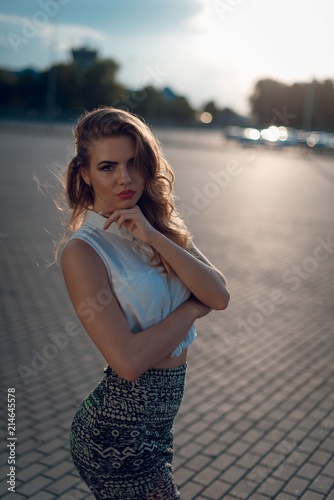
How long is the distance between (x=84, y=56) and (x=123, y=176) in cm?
6717

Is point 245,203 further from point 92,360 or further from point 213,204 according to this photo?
point 92,360

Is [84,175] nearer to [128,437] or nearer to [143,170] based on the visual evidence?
[143,170]

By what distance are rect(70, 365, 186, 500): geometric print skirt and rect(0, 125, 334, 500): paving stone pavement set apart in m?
1.11

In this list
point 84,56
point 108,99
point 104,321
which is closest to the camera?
point 104,321

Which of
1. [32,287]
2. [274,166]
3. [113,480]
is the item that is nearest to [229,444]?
[113,480]

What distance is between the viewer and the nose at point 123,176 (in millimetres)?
1715

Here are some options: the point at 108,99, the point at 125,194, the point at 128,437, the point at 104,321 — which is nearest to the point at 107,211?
the point at 125,194

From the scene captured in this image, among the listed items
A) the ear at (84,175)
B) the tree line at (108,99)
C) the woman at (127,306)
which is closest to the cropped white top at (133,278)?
the woman at (127,306)

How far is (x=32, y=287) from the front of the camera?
6.64 metres

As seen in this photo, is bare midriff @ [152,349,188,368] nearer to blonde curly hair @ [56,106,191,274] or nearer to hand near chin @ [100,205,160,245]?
blonde curly hair @ [56,106,191,274]

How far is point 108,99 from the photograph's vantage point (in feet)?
209

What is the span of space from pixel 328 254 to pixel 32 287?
5177 mm

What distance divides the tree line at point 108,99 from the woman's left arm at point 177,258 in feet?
148

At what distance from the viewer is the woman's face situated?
68.1 inches
